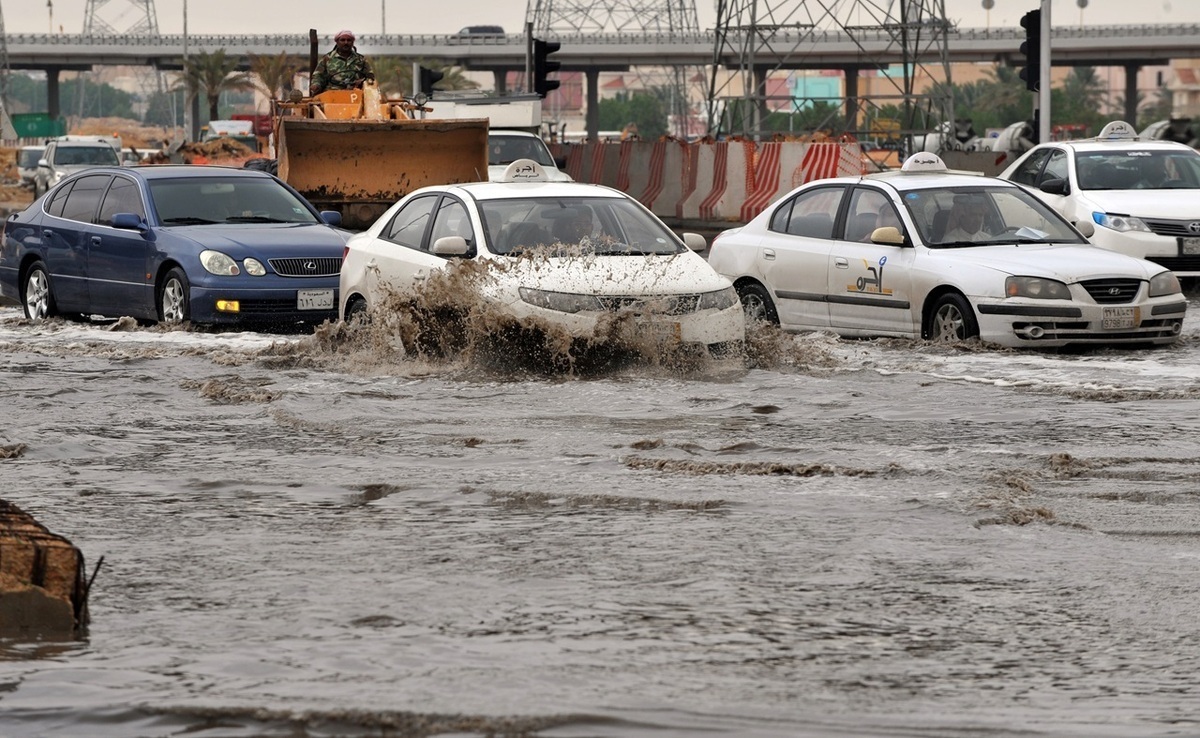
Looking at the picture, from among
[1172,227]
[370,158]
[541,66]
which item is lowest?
[1172,227]

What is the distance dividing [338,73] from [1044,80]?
1084 cm

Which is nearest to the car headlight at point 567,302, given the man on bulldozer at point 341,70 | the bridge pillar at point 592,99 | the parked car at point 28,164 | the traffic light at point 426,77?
the man on bulldozer at point 341,70

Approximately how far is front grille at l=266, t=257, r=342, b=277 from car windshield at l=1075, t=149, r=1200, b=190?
794 centimetres

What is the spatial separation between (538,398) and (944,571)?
5127 mm

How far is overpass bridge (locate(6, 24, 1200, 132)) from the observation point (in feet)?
356

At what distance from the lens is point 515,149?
2917cm

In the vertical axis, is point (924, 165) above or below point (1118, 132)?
below

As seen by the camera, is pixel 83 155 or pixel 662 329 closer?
pixel 662 329

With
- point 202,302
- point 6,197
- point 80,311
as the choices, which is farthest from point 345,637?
point 6,197

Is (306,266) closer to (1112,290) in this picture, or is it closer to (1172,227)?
(1112,290)

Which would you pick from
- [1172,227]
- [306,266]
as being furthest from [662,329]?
[1172,227]

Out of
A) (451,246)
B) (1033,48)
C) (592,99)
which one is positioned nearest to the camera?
(451,246)

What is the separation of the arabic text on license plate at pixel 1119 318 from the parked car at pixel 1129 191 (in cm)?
476

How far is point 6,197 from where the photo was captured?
179ft
